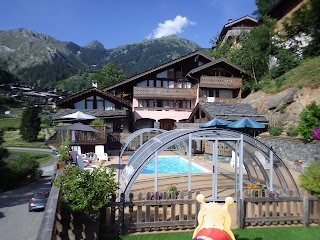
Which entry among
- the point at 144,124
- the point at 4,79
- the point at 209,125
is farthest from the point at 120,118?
the point at 4,79

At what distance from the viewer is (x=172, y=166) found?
65.1 feet

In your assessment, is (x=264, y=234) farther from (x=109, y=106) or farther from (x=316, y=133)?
(x=109, y=106)

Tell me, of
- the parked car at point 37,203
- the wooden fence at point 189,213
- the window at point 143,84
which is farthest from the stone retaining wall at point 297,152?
the window at point 143,84

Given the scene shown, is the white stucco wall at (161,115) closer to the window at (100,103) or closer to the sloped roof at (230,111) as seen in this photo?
the window at (100,103)

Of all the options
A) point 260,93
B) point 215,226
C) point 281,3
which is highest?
point 281,3

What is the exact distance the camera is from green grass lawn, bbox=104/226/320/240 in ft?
22.6

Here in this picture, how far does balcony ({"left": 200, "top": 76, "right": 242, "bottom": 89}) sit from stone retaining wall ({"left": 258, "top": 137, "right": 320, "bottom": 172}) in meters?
15.4

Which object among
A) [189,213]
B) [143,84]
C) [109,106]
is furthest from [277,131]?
[109,106]

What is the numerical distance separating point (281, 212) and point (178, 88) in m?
27.5

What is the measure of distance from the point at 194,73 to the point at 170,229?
1084 inches

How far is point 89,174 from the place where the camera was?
6375 mm

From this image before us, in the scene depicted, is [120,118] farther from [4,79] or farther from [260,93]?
[4,79]

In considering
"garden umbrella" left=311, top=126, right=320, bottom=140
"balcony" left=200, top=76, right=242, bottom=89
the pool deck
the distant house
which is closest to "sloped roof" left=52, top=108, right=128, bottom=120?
the distant house

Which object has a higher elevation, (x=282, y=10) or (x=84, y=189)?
(x=282, y=10)
